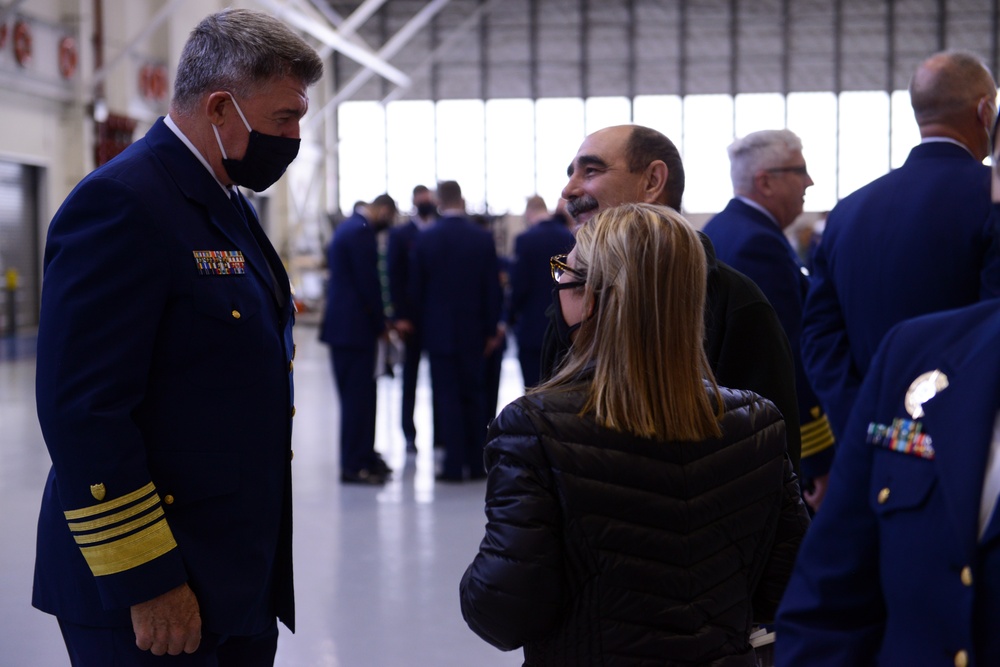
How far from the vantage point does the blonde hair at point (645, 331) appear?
61.8 inches

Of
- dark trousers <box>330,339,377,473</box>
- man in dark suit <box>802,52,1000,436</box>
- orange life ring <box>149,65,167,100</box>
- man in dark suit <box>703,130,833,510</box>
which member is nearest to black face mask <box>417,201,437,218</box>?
dark trousers <box>330,339,377,473</box>

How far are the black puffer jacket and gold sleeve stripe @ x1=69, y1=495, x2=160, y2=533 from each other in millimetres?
512

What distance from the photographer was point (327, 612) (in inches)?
148

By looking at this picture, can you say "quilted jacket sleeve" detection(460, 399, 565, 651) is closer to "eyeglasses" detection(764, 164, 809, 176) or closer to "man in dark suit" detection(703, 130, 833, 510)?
"man in dark suit" detection(703, 130, 833, 510)

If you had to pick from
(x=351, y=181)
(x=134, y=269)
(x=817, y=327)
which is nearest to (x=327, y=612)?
(x=817, y=327)

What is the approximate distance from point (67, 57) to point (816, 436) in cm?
1326

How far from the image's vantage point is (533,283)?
267 inches

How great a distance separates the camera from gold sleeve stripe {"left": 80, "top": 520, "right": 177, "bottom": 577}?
161cm

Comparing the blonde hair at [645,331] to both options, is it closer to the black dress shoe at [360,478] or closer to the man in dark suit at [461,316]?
the black dress shoe at [360,478]

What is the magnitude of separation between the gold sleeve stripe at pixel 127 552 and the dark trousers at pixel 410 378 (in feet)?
17.2

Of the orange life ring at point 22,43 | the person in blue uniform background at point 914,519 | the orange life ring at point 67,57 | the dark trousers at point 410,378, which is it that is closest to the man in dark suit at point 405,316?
the dark trousers at point 410,378

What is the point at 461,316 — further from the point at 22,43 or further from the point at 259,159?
the point at 22,43

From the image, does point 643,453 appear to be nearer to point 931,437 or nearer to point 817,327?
point 931,437

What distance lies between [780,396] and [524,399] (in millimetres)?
897
